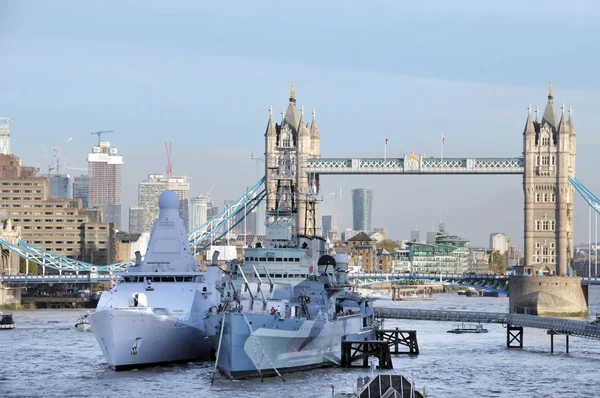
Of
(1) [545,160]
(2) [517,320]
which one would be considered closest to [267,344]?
(2) [517,320]

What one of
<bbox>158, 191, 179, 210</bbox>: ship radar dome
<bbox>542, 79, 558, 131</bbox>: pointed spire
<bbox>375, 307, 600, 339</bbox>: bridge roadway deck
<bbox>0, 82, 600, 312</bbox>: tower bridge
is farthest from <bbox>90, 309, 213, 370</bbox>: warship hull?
<bbox>542, 79, 558, 131</bbox>: pointed spire

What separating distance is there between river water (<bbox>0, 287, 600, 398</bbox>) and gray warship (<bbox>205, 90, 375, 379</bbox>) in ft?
3.23

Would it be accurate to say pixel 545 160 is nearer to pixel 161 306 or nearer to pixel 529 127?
pixel 529 127

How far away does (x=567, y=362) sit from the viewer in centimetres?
7731

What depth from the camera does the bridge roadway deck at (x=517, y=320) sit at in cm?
8031

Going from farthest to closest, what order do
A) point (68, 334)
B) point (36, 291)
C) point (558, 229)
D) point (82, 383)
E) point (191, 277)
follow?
point (36, 291), point (558, 229), point (68, 334), point (191, 277), point (82, 383)

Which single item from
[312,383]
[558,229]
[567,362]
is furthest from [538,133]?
[312,383]

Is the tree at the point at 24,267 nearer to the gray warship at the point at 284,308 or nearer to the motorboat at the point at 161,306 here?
the gray warship at the point at 284,308

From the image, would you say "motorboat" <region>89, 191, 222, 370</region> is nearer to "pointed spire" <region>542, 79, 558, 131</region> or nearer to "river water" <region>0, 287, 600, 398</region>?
"river water" <region>0, 287, 600, 398</region>

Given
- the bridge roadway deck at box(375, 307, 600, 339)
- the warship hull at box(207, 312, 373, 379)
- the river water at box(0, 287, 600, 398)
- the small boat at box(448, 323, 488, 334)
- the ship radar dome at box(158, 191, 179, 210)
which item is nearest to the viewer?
the river water at box(0, 287, 600, 398)

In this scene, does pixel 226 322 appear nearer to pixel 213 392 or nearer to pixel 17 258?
pixel 213 392

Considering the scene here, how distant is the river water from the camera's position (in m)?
61.5

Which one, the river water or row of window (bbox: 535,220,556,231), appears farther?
row of window (bbox: 535,220,556,231)

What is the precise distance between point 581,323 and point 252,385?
2712cm
